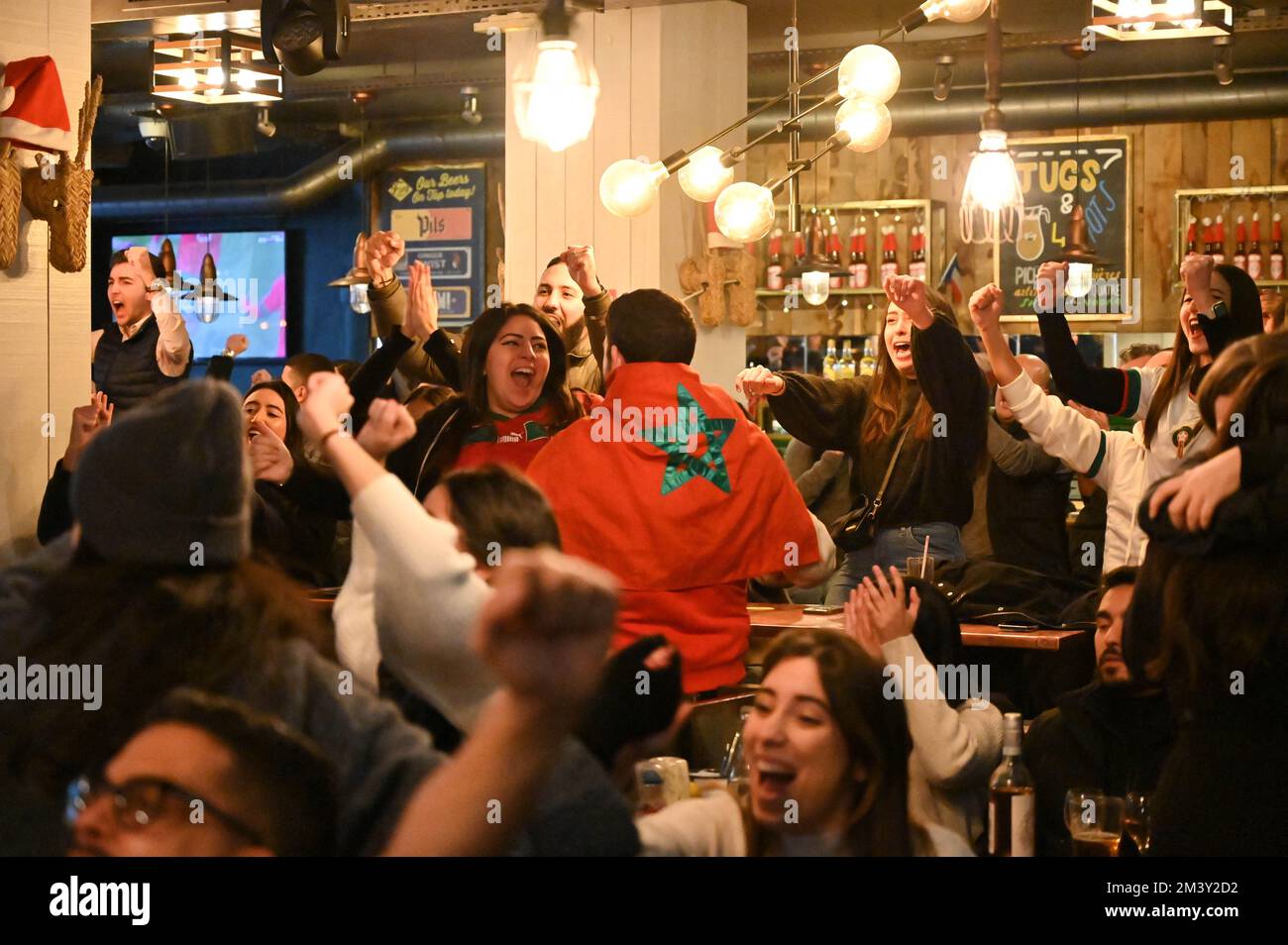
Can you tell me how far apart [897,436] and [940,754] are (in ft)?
5.92

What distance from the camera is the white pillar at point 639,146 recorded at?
618 cm

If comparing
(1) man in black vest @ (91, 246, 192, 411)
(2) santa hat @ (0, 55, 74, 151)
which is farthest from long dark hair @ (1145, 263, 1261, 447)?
(2) santa hat @ (0, 55, 74, 151)

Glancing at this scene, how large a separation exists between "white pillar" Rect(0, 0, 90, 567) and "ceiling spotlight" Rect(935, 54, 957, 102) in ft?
13.5

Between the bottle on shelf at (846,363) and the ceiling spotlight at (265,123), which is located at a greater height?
the ceiling spotlight at (265,123)

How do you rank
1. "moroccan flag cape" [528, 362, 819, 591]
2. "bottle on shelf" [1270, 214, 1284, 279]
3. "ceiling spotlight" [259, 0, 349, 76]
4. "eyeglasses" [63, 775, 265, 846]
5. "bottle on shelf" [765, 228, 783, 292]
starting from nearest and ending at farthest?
"eyeglasses" [63, 775, 265, 846] < "moroccan flag cape" [528, 362, 819, 591] < "ceiling spotlight" [259, 0, 349, 76] < "bottle on shelf" [1270, 214, 1284, 279] < "bottle on shelf" [765, 228, 783, 292]

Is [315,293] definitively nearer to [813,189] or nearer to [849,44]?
[813,189]

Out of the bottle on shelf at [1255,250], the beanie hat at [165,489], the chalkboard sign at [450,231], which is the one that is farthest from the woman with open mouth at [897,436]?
the chalkboard sign at [450,231]

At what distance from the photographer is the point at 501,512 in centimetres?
207

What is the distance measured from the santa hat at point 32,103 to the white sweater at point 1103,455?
2589 mm

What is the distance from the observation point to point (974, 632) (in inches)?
161

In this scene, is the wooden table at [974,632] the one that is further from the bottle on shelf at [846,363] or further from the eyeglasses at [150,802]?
the bottle on shelf at [846,363]

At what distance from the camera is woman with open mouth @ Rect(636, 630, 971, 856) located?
1.96 metres

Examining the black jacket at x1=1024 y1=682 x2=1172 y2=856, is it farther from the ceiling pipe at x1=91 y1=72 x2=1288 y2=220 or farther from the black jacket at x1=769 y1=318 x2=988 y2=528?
the ceiling pipe at x1=91 y1=72 x2=1288 y2=220

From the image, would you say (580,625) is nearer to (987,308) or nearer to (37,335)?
(987,308)
